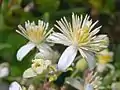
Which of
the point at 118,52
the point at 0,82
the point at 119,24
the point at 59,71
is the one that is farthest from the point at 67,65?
the point at 119,24

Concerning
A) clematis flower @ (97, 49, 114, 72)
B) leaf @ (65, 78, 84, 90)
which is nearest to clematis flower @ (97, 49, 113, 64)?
clematis flower @ (97, 49, 114, 72)

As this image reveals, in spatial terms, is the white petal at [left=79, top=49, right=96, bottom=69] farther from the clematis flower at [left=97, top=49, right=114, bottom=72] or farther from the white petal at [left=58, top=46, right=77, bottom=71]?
the clematis flower at [left=97, top=49, right=114, bottom=72]

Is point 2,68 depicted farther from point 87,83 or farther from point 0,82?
point 87,83

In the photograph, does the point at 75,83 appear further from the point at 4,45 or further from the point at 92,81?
the point at 4,45

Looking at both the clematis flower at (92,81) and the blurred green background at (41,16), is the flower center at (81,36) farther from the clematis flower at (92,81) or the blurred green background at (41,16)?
the blurred green background at (41,16)

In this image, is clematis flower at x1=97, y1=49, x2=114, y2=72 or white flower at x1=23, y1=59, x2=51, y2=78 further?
clematis flower at x1=97, y1=49, x2=114, y2=72

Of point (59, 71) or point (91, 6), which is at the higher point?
point (91, 6)
